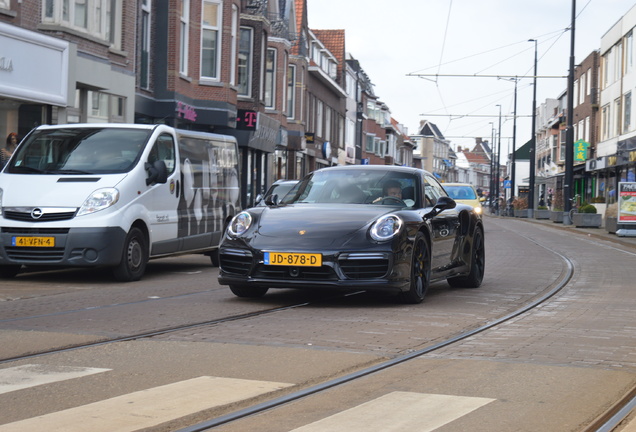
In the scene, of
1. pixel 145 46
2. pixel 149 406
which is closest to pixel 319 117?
pixel 145 46

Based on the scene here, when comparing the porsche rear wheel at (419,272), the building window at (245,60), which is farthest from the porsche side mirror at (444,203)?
the building window at (245,60)

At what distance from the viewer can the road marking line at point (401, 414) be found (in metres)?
4.48

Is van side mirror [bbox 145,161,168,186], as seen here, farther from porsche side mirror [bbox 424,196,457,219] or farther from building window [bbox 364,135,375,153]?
building window [bbox 364,135,375,153]

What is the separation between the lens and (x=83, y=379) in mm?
5520

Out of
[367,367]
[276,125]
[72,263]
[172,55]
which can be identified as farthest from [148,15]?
[367,367]

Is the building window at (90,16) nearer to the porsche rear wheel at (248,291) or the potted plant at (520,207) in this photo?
the porsche rear wheel at (248,291)

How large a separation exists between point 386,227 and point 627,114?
42.1m

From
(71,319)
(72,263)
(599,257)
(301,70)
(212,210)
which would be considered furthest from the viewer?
(301,70)

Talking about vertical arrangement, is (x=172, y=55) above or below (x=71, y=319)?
above

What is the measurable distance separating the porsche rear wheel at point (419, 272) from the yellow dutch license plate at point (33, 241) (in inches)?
167

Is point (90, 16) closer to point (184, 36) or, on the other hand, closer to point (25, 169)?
point (184, 36)

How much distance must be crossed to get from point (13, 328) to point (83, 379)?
242cm

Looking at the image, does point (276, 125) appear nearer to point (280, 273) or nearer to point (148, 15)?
point (148, 15)

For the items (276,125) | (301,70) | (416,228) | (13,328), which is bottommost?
(13,328)
